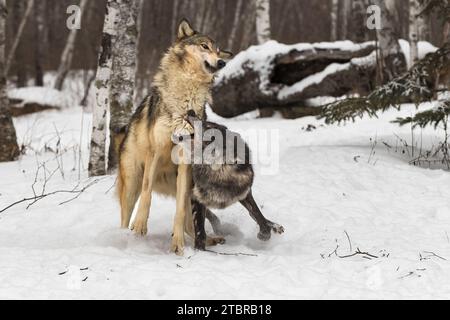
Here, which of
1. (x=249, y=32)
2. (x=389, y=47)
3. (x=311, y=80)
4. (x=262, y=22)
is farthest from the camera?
(x=249, y=32)

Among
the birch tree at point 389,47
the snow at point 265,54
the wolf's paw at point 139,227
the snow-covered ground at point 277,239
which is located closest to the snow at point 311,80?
the snow at point 265,54

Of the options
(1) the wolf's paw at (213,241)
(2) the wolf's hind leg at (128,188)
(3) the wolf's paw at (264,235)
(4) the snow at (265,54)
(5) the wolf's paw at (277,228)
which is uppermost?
(4) the snow at (265,54)

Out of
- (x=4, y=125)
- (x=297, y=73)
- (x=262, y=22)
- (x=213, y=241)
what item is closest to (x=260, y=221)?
(x=213, y=241)

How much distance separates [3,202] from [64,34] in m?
20.4

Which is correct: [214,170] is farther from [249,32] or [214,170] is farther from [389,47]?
[249,32]

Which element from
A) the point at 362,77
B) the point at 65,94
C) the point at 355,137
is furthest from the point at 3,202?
the point at 65,94

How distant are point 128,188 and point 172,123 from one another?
0.82m

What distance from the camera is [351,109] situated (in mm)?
6812

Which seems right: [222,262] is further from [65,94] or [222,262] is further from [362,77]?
[65,94]

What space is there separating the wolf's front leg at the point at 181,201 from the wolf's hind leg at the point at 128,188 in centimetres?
51

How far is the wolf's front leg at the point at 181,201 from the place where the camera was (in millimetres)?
4395

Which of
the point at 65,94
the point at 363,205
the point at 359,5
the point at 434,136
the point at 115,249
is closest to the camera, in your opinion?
the point at 115,249

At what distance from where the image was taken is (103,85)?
692 centimetres

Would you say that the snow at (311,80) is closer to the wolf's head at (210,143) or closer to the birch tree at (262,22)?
the birch tree at (262,22)
